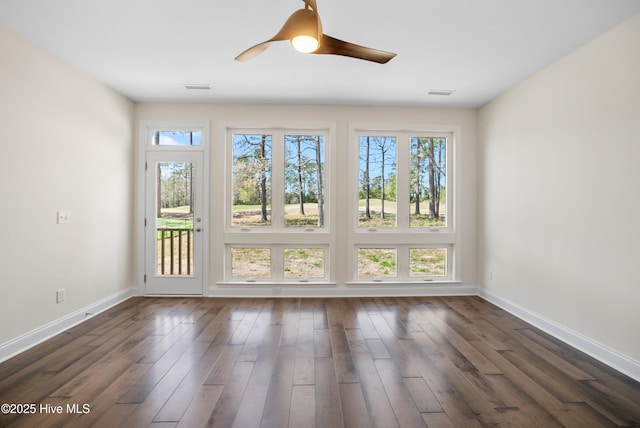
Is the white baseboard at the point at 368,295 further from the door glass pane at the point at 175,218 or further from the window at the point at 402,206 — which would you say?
the door glass pane at the point at 175,218

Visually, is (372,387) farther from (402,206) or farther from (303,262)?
(402,206)

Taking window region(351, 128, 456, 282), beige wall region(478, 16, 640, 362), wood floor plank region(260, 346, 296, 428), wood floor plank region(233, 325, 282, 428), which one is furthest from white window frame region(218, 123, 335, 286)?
beige wall region(478, 16, 640, 362)

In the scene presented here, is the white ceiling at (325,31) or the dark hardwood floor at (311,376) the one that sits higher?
the white ceiling at (325,31)

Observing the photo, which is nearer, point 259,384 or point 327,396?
point 327,396

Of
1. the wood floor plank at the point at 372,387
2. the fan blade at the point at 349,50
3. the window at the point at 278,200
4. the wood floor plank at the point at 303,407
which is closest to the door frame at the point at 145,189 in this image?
the window at the point at 278,200

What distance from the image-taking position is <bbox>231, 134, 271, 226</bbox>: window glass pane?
4863 mm

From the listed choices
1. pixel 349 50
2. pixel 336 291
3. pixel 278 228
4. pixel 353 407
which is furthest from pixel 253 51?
pixel 336 291

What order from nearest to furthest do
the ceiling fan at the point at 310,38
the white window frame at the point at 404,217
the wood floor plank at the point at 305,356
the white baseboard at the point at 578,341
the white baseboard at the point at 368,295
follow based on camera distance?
the ceiling fan at the point at 310,38 → the wood floor plank at the point at 305,356 → the white baseboard at the point at 578,341 → the white baseboard at the point at 368,295 → the white window frame at the point at 404,217

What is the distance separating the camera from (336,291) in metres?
4.77

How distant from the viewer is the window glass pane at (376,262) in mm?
4910

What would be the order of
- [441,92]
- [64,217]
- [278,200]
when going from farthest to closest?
[278,200], [441,92], [64,217]

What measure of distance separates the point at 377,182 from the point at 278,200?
149 centimetres

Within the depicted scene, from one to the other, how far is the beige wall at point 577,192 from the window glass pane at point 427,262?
80cm

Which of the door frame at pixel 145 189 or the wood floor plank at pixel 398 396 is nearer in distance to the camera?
the wood floor plank at pixel 398 396
